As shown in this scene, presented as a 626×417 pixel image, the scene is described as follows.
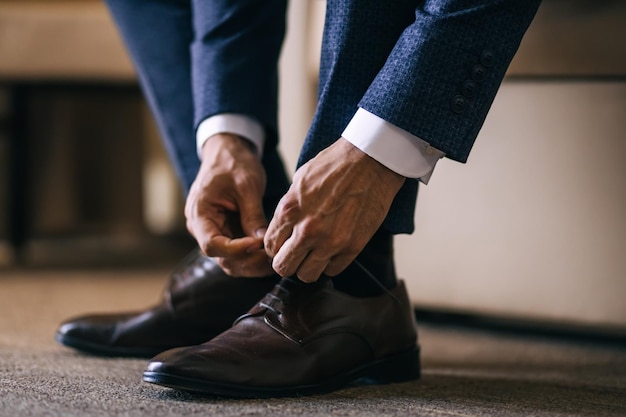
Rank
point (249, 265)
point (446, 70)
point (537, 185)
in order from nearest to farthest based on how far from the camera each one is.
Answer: point (446, 70)
point (249, 265)
point (537, 185)

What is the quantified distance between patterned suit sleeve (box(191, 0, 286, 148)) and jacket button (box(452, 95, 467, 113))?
23 cm

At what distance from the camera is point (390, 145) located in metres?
0.55

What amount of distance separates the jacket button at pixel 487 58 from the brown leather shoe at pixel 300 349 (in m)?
0.19

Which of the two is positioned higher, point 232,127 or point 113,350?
point 232,127

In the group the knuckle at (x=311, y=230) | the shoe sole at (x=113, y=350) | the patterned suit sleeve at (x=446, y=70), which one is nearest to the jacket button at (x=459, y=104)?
the patterned suit sleeve at (x=446, y=70)

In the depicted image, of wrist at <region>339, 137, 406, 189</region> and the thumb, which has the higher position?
wrist at <region>339, 137, 406, 189</region>

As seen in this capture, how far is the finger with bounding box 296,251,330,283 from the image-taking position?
56cm

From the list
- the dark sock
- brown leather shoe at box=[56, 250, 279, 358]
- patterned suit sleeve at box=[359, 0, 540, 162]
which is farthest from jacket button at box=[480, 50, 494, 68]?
brown leather shoe at box=[56, 250, 279, 358]

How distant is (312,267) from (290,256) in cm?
2

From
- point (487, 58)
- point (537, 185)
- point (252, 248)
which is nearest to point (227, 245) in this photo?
point (252, 248)

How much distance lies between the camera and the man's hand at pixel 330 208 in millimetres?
548

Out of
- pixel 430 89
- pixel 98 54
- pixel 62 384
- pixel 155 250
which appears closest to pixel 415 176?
pixel 430 89

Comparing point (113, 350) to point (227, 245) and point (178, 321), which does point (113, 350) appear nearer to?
point (178, 321)

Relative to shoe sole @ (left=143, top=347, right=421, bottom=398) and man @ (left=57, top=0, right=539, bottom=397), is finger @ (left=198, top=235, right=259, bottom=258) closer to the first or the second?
man @ (left=57, top=0, right=539, bottom=397)
